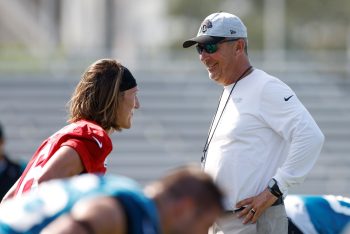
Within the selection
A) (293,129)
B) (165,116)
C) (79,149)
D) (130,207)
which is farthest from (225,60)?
(165,116)

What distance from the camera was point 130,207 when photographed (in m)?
3.18

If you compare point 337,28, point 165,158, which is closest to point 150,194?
point 165,158

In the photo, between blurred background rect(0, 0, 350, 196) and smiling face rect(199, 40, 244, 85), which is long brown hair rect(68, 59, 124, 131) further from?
blurred background rect(0, 0, 350, 196)

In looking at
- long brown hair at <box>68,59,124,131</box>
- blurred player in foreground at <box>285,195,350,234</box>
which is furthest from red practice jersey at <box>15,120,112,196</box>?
blurred player in foreground at <box>285,195,350,234</box>

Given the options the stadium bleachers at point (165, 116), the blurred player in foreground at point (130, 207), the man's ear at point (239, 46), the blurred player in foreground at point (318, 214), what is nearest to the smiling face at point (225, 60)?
Result: the man's ear at point (239, 46)

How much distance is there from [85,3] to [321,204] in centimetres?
1655

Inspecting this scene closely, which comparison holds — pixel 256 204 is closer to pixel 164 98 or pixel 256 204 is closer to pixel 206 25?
pixel 206 25

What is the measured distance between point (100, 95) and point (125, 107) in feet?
0.51

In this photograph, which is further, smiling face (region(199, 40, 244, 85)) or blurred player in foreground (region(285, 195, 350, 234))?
blurred player in foreground (region(285, 195, 350, 234))

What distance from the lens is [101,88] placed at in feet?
15.6

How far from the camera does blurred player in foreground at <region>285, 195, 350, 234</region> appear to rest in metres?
5.59

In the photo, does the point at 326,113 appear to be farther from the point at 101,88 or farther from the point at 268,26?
the point at 101,88

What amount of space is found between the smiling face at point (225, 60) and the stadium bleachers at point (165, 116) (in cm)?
1091

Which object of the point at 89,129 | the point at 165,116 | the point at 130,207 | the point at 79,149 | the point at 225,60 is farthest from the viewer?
the point at 165,116
